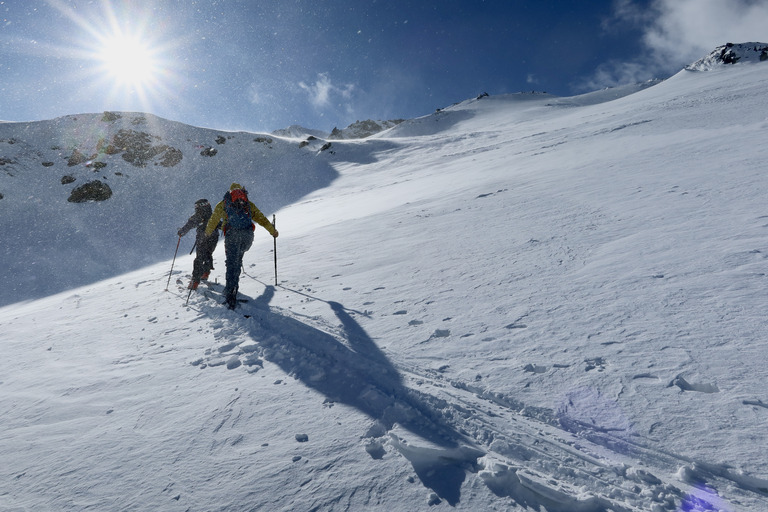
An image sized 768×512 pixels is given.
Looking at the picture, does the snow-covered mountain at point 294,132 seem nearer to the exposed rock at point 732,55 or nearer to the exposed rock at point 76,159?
the exposed rock at point 76,159

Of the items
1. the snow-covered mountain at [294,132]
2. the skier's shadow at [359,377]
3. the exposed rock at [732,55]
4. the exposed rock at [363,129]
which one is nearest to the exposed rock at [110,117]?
the skier's shadow at [359,377]

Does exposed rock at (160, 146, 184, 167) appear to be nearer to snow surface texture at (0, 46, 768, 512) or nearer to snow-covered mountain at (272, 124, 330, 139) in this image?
snow surface texture at (0, 46, 768, 512)

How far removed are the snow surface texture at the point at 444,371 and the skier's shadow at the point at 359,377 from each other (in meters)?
0.02

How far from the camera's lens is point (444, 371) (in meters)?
3.53

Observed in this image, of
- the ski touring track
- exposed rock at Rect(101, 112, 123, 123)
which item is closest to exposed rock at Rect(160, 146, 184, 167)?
exposed rock at Rect(101, 112, 123, 123)

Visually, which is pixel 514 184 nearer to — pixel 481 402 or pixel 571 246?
pixel 571 246

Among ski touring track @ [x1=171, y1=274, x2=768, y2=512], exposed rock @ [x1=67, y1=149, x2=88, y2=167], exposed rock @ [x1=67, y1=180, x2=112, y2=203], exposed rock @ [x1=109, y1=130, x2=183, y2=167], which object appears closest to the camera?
ski touring track @ [x1=171, y1=274, x2=768, y2=512]

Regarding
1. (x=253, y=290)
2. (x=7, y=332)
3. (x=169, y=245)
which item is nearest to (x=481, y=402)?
(x=253, y=290)

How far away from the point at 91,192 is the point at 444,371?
3303cm

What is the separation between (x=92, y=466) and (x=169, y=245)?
20546mm

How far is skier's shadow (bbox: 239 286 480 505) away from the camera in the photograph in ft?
7.99

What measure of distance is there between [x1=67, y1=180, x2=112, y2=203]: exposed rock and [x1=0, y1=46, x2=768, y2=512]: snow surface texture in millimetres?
23529

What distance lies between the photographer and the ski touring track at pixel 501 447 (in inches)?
83.1

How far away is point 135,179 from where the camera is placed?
1199 inches
